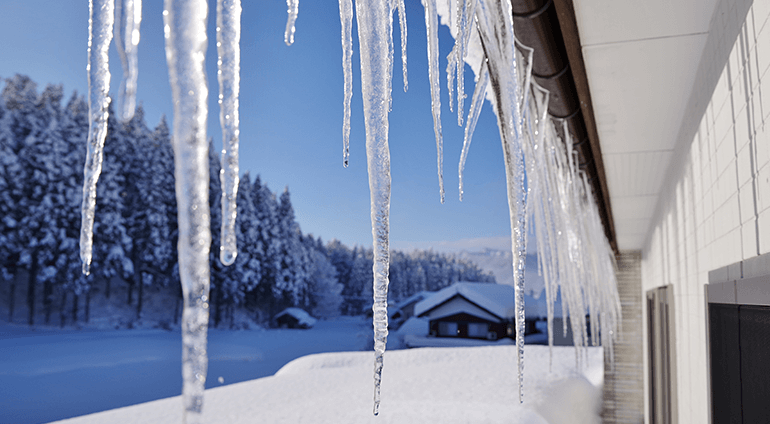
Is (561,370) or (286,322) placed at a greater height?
(561,370)

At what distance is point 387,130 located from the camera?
2.40 feet

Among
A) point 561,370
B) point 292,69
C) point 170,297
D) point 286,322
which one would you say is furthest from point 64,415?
point 292,69

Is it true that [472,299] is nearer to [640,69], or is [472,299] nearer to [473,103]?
[640,69]

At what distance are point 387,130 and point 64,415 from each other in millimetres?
19119

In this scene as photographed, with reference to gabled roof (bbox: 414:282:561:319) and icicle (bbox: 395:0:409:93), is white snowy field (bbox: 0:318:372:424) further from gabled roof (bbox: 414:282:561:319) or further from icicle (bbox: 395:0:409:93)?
icicle (bbox: 395:0:409:93)

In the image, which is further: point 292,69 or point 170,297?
point 292,69

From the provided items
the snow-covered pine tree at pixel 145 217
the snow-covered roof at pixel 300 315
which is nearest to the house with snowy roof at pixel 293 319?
the snow-covered roof at pixel 300 315

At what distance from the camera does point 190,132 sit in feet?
1.17

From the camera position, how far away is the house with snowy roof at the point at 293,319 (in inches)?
985

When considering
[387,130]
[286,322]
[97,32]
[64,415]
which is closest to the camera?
[97,32]

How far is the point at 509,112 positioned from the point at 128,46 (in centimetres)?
75

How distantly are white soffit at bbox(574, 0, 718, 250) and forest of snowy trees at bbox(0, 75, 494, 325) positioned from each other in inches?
822

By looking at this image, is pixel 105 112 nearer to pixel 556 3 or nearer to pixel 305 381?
pixel 556 3

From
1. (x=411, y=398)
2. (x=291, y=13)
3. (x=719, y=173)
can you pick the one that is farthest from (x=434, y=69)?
(x=411, y=398)
